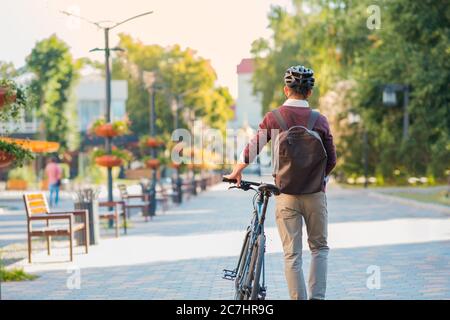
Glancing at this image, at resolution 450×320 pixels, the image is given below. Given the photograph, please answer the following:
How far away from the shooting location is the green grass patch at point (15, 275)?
12.5 metres

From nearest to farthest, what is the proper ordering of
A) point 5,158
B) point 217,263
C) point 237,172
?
point 237,172 < point 5,158 < point 217,263

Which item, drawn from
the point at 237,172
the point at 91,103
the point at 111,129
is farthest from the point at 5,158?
the point at 91,103

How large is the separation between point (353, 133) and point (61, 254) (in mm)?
42477

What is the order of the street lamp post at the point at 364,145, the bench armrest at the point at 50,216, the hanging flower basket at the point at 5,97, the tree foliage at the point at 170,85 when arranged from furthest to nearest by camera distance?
the tree foliage at the point at 170,85 < the street lamp post at the point at 364,145 < the bench armrest at the point at 50,216 < the hanging flower basket at the point at 5,97

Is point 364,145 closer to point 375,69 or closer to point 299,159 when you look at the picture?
point 375,69

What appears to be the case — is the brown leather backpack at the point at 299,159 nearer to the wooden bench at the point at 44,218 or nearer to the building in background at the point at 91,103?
the wooden bench at the point at 44,218

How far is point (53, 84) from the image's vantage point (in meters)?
74.5

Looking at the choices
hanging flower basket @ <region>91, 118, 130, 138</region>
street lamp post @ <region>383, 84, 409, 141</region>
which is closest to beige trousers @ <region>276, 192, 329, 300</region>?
hanging flower basket @ <region>91, 118, 130, 138</region>

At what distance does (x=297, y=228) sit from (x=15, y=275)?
5.24 metres

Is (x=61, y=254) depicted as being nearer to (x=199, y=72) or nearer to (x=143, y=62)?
(x=199, y=72)

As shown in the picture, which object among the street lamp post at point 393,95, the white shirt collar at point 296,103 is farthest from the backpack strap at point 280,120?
the street lamp post at point 393,95

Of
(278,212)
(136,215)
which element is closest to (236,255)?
(278,212)

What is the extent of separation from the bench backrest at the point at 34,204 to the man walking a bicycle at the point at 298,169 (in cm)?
715

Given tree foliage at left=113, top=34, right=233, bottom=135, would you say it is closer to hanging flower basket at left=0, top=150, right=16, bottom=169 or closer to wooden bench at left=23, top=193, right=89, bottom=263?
wooden bench at left=23, top=193, right=89, bottom=263
